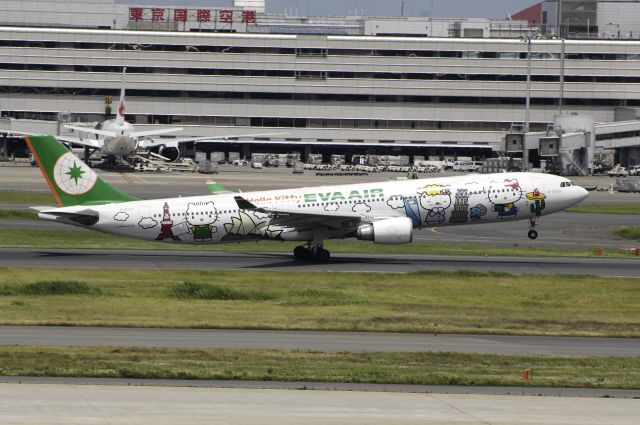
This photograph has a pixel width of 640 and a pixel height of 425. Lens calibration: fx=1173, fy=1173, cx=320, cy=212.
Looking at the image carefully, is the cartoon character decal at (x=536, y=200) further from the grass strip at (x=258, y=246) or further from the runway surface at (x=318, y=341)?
the runway surface at (x=318, y=341)

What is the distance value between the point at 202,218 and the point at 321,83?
456ft

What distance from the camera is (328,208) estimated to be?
61750 millimetres

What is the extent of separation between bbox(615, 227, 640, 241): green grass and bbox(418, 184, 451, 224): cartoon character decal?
86.4 feet

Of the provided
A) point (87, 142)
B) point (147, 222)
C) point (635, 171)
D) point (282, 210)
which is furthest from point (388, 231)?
point (635, 171)

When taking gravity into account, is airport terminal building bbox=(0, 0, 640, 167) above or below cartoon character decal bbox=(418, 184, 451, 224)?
above

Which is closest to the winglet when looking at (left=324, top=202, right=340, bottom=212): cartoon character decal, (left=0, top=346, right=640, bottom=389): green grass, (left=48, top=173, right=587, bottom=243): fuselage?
(left=48, top=173, right=587, bottom=243): fuselage

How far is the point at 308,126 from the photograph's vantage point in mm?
198250

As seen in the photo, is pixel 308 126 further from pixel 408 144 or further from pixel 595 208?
pixel 595 208

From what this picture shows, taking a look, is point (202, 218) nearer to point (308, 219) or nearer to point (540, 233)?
point (308, 219)

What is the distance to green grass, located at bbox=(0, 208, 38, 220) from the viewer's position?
8319 cm

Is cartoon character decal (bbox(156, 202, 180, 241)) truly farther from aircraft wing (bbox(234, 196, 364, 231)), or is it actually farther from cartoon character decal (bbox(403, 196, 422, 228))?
cartoon character decal (bbox(403, 196, 422, 228))

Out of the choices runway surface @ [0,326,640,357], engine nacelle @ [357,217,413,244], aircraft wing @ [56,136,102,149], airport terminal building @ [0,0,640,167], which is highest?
airport terminal building @ [0,0,640,167]

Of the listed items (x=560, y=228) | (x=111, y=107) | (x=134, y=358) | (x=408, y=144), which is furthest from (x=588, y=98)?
(x=134, y=358)

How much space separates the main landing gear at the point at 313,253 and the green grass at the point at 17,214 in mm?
28282
